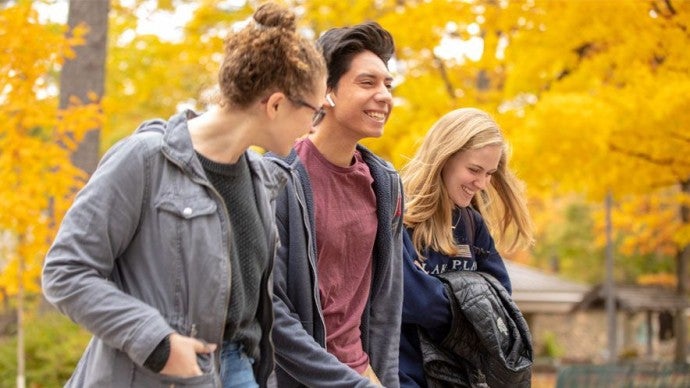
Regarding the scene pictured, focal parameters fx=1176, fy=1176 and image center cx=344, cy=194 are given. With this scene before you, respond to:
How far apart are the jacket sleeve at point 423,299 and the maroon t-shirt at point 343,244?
442 millimetres

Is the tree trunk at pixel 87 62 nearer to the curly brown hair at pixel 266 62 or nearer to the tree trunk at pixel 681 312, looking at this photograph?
the curly brown hair at pixel 266 62

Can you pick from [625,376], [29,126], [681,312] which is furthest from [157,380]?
[681,312]

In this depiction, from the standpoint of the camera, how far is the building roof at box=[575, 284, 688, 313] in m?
36.9

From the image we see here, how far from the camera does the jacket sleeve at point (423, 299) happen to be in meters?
4.25

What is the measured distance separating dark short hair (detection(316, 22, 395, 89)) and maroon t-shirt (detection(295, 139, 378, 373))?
0.87 feet

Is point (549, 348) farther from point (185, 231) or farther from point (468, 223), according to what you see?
point (185, 231)

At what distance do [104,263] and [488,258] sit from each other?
2.21 meters

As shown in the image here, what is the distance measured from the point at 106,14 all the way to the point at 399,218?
25.5ft

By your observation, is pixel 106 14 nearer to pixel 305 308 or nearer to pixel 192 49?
pixel 192 49

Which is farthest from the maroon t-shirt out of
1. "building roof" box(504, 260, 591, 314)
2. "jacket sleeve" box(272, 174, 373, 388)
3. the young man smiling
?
"building roof" box(504, 260, 591, 314)

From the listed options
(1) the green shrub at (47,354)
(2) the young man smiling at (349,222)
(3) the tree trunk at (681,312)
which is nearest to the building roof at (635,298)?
(3) the tree trunk at (681,312)

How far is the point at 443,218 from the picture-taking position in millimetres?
4488

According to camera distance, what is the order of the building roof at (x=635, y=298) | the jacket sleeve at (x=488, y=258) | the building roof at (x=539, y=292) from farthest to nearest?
the building roof at (x=635, y=298), the building roof at (x=539, y=292), the jacket sleeve at (x=488, y=258)

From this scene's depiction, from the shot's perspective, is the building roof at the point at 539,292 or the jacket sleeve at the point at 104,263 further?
the building roof at the point at 539,292
